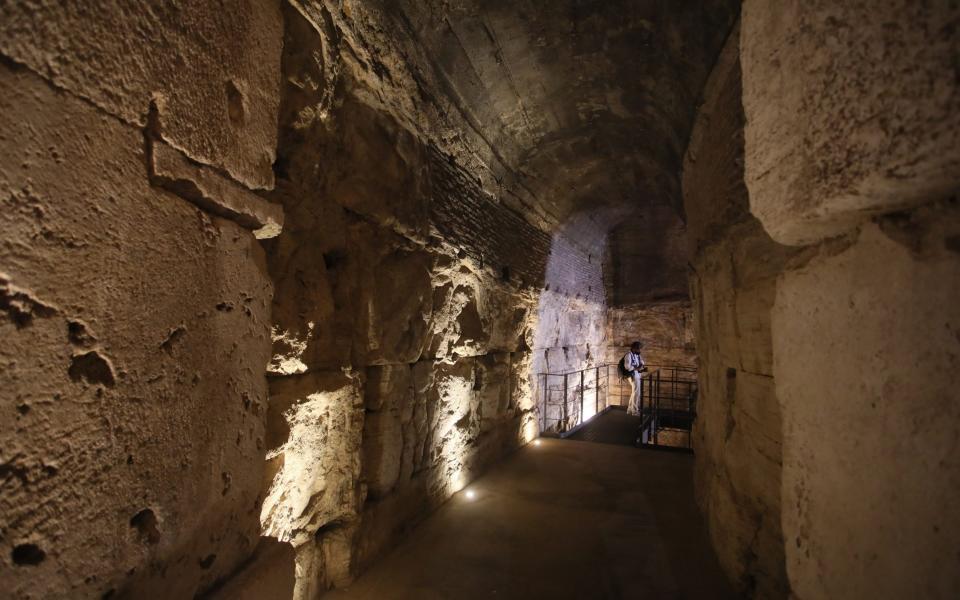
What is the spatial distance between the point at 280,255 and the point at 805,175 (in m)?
2.33

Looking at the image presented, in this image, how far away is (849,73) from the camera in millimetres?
813

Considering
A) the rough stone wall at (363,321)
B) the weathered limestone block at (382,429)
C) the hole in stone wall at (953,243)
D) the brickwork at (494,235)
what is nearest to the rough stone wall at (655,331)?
the brickwork at (494,235)

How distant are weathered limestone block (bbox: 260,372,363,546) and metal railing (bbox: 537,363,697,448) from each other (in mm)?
4484

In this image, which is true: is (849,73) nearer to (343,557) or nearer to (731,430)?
(731,430)

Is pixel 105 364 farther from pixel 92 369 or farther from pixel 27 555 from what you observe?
pixel 27 555

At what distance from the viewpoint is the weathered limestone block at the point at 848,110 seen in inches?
27.0

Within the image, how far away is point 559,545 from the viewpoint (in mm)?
3506

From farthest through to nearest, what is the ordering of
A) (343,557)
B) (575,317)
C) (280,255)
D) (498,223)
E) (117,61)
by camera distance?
(575,317) < (498,223) < (343,557) < (280,255) < (117,61)

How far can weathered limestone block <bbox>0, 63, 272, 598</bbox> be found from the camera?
91cm

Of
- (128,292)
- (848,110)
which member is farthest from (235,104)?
(848,110)

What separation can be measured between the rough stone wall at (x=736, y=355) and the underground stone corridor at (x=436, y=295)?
3 centimetres

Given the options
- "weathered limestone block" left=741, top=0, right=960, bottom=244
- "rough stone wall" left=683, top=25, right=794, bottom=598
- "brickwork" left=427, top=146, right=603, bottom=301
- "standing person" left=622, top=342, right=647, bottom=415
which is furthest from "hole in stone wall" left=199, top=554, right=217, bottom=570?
"standing person" left=622, top=342, right=647, bottom=415

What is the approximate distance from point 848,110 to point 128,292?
173cm

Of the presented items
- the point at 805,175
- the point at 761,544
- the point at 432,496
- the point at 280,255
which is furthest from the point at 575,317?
the point at 805,175
